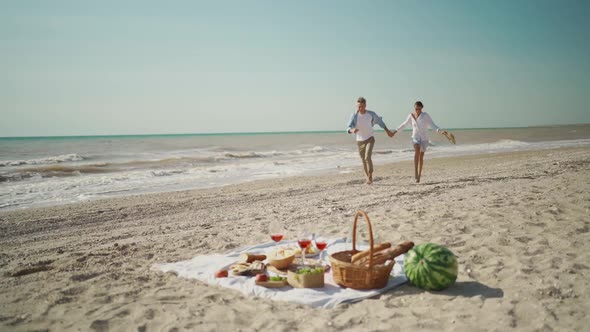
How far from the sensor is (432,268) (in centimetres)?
428

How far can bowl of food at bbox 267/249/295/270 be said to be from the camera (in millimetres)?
5188

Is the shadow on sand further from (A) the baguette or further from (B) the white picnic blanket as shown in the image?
(A) the baguette

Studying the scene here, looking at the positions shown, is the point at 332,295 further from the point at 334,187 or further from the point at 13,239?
the point at 334,187

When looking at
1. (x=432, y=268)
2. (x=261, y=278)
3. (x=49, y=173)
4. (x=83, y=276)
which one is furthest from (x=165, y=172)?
(x=432, y=268)

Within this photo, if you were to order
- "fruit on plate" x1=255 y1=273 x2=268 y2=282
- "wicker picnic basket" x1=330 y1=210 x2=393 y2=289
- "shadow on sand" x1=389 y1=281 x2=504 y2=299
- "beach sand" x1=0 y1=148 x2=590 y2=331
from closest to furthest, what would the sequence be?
"beach sand" x1=0 y1=148 x2=590 y2=331 → "shadow on sand" x1=389 y1=281 x2=504 y2=299 → "wicker picnic basket" x1=330 y1=210 x2=393 y2=289 → "fruit on plate" x1=255 y1=273 x2=268 y2=282

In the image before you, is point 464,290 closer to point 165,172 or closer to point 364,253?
point 364,253

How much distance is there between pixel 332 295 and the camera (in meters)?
4.39

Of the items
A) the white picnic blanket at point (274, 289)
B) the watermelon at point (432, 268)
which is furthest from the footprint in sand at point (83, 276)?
the watermelon at point (432, 268)

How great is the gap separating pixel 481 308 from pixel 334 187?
862 cm

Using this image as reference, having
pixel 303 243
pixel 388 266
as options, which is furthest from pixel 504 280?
pixel 303 243

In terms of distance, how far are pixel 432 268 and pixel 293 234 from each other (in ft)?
10.5

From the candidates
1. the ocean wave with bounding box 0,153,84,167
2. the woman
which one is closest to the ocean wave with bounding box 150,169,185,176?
the ocean wave with bounding box 0,153,84,167

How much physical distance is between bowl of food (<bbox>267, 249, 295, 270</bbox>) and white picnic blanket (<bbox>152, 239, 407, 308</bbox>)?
0.42m

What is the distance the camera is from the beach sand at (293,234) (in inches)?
153
